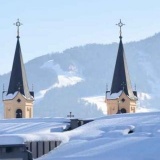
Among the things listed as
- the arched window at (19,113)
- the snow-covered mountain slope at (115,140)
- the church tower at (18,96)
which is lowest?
the snow-covered mountain slope at (115,140)

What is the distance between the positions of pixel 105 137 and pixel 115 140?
2333 mm

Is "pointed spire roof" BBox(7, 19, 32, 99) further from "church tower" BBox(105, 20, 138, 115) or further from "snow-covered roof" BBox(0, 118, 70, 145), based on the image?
"snow-covered roof" BBox(0, 118, 70, 145)

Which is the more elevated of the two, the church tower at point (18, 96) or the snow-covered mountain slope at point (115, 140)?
the church tower at point (18, 96)

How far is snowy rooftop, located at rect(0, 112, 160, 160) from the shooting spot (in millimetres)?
39469

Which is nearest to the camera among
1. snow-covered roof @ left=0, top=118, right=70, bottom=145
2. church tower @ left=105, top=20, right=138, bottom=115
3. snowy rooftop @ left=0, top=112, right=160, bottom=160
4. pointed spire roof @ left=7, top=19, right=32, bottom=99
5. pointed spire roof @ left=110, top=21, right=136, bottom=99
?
snowy rooftop @ left=0, top=112, right=160, bottom=160

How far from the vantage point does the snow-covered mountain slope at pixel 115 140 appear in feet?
129

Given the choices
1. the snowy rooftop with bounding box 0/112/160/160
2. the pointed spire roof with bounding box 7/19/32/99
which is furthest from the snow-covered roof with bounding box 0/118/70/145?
the pointed spire roof with bounding box 7/19/32/99

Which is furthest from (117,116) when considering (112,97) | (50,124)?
(112,97)

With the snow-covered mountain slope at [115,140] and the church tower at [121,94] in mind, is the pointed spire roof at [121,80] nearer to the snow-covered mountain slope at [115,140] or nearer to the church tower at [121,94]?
the church tower at [121,94]

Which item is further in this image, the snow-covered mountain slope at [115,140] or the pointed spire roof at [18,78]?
the pointed spire roof at [18,78]

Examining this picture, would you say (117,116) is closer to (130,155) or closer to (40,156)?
(40,156)

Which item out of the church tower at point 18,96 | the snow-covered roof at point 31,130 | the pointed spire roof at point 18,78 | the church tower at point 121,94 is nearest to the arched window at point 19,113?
the church tower at point 18,96

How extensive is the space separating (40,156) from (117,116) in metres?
10.6

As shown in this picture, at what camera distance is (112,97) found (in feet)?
269
